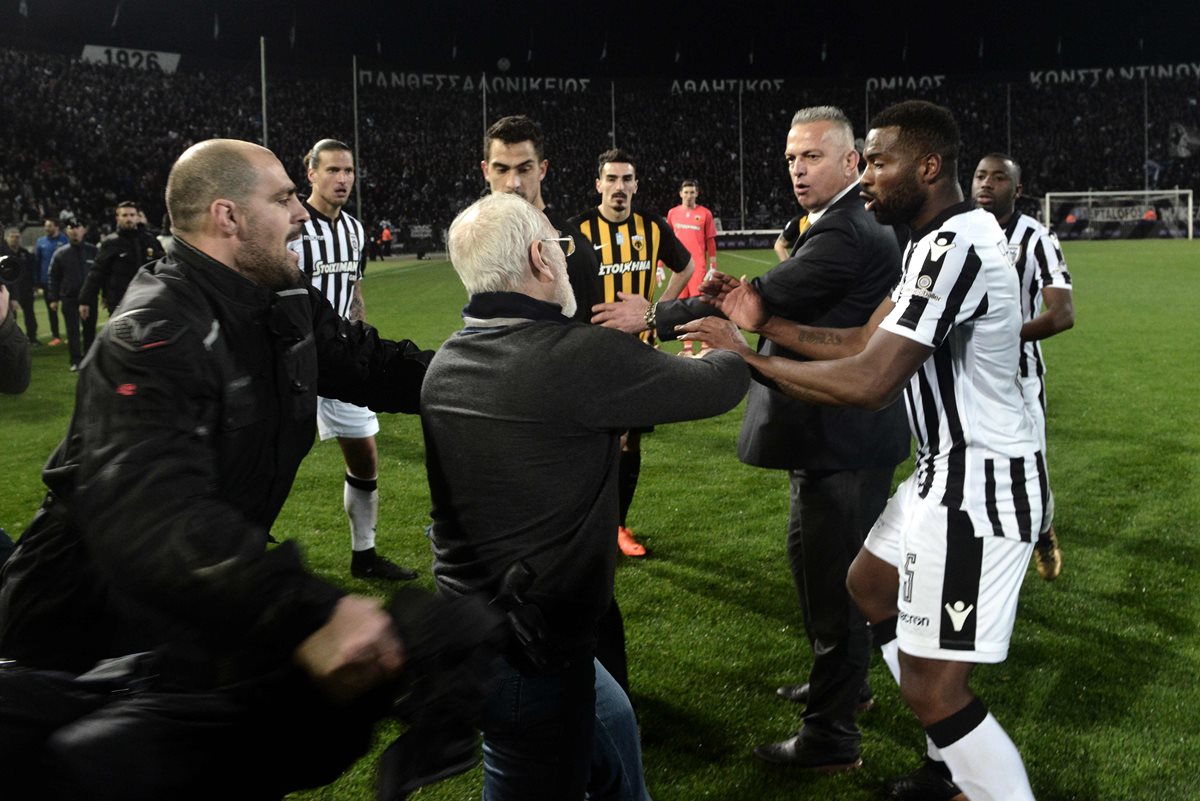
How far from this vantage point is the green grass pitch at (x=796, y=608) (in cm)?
364

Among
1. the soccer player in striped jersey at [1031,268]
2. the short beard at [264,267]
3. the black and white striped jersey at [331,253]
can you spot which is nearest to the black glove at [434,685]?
the short beard at [264,267]

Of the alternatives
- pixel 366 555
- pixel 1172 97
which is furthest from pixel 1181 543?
pixel 1172 97

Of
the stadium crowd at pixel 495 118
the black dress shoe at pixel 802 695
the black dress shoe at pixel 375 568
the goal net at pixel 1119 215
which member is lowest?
the black dress shoe at pixel 802 695

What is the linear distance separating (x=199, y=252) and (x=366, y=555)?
3.51 m

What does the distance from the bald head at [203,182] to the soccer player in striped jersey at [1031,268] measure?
4217mm

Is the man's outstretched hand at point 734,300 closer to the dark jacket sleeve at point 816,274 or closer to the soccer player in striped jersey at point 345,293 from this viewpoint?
the dark jacket sleeve at point 816,274

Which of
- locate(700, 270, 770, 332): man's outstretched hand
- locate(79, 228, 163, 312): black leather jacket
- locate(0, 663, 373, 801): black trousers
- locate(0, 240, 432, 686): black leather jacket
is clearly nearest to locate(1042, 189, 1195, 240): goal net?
locate(79, 228, 163, 312): black leather jacket

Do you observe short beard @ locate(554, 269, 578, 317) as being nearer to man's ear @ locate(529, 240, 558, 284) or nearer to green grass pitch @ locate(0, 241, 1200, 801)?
man's ear @ locate(529, 240, 558, 284)

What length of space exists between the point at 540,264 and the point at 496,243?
0.11 metres

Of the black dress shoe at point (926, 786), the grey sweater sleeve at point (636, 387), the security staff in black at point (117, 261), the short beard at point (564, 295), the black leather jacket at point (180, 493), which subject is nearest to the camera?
the black leather jacket at point (180, 493)

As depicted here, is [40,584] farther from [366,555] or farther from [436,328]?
[436,328]

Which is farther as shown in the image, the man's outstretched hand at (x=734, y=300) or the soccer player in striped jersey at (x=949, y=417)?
the man's outstretched hand at (x=734, y=300)

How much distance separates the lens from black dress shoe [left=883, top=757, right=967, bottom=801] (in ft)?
11.1

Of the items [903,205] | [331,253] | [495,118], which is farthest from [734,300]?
[495,118]
